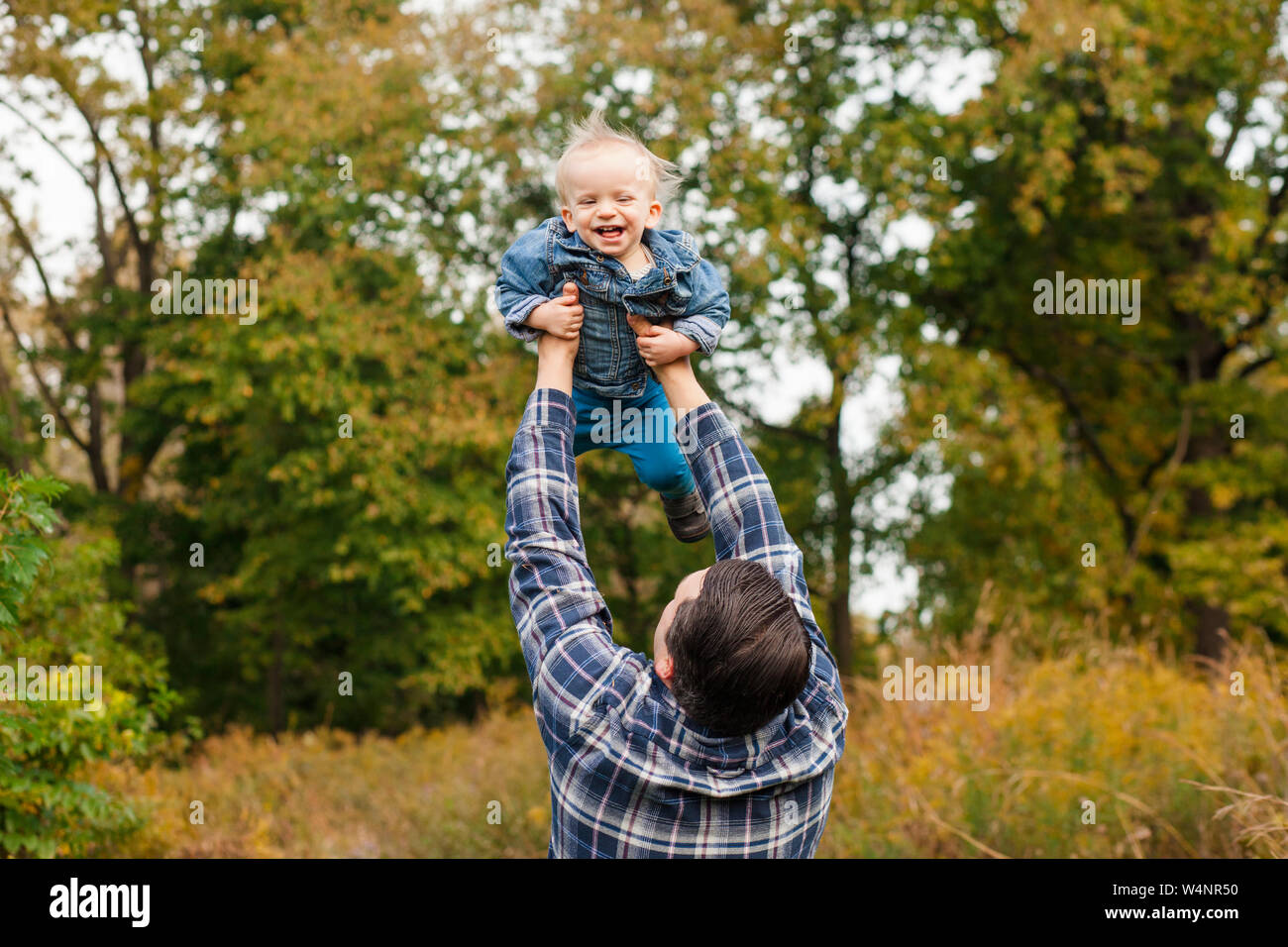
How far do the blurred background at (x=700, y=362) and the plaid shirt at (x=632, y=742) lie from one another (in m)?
6.96

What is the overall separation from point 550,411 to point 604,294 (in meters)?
0.54

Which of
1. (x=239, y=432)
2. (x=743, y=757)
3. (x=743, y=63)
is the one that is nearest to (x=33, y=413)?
(x=239, y=432)

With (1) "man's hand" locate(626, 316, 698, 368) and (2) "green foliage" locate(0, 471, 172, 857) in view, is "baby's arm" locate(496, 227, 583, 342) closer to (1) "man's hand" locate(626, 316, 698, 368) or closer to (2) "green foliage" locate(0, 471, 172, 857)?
(1) "man's hand" locate(626, 316, 698, 368)

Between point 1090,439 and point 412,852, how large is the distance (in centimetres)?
1100

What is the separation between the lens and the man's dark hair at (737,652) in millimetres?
1677

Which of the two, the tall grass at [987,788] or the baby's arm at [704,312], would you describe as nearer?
the baby's arm at [704,312]

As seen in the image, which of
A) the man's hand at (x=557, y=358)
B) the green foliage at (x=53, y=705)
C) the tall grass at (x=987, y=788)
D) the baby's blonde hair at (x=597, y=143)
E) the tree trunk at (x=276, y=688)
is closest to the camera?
the man's hand at (x=557, y=358)

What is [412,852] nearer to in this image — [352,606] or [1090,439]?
[352,606]

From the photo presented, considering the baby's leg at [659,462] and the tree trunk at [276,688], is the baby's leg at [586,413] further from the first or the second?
the tree trunk at [276,688]

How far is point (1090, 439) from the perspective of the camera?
14.5 m

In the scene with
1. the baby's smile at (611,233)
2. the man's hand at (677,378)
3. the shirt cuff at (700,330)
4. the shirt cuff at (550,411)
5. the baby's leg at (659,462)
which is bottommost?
the baby's leg at (659,462)

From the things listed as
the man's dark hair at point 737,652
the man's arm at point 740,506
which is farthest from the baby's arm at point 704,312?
the man's dark hair at point 737,652

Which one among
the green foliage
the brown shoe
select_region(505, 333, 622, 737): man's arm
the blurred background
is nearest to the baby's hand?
select_region(505, 333, 622, 737): man's arm

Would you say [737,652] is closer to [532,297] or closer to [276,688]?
[532,297]
